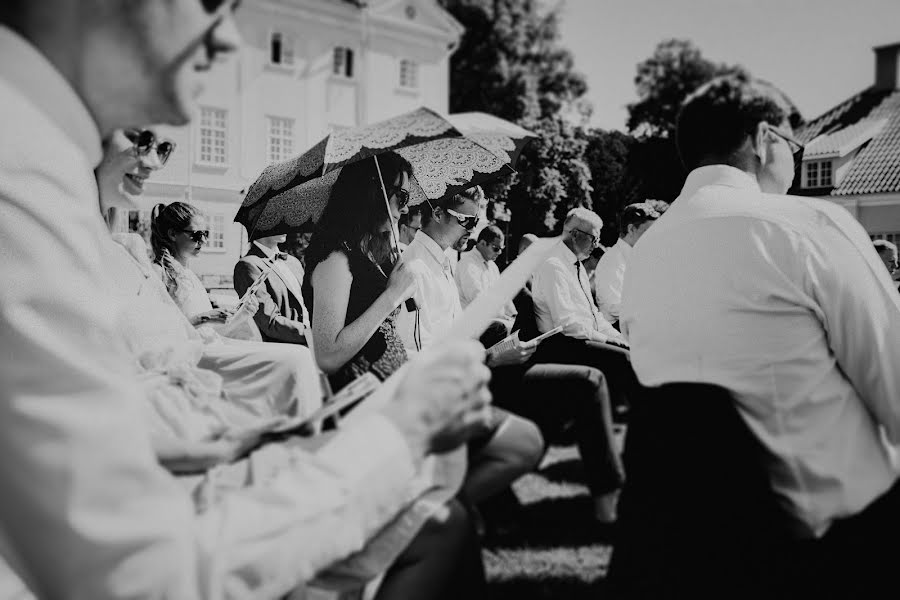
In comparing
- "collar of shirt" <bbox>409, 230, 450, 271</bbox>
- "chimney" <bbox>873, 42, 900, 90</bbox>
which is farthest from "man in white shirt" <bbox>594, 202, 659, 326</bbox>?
"chimney" <bbox>873, 42, 900, 90</bbox>

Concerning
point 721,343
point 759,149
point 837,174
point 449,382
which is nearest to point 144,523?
point 449,382

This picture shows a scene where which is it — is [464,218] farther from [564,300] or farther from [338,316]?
[338,316]

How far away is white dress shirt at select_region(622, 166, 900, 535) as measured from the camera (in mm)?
2006

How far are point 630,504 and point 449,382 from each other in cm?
145

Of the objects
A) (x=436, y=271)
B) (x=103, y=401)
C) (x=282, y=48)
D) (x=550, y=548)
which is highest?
(x=282, y=48)

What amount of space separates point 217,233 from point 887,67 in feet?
112

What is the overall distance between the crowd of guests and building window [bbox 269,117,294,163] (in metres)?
25.9

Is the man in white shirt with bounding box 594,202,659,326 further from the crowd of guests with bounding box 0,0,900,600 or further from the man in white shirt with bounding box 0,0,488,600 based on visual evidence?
the man in white shirt with bounding box 0,0,488,600

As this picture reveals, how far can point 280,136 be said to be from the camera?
2962cm

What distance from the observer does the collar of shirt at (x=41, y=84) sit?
1.07m

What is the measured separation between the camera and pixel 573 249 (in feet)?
20.3

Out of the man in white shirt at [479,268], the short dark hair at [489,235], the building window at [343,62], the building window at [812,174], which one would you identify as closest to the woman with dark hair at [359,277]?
the man in white shirt at [479,268]

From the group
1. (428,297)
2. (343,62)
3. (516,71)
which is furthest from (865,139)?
(428,297)

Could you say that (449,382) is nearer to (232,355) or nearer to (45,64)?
(45,64)
